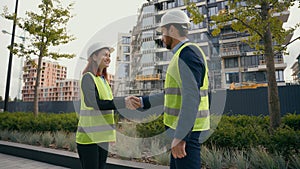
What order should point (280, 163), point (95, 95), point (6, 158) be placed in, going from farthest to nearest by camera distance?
point (6, 158)
point (280, 163)
point (95, 95)

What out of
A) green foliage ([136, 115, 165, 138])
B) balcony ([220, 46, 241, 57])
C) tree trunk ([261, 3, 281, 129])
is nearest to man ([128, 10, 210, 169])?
green foliage ([136, 115, 165, 138])

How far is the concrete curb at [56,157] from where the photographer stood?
9.41ft

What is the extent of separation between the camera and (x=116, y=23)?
323 centimetres

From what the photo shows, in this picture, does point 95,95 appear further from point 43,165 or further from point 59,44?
point 59,44

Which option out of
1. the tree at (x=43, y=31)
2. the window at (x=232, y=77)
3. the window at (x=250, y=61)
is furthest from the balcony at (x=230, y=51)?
the tree at (x=43, y=31)

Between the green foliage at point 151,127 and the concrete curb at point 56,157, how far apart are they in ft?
4.64

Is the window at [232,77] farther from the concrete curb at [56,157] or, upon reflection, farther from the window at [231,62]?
the concrete curb at [56,157]

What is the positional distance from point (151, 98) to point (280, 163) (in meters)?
1.97

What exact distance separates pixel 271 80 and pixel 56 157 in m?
4.80

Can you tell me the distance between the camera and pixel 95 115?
181 centimetres

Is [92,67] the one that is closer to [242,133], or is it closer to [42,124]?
[242,133]

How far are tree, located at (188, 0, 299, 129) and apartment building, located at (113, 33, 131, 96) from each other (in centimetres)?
200

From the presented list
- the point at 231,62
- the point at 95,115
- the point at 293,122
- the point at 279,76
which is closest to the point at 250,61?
the point at 231,62

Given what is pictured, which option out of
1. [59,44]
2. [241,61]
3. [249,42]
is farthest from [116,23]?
[241,61]
